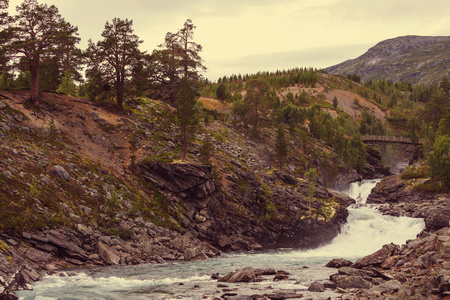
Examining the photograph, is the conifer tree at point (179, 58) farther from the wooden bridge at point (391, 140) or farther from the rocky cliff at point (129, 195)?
the wooden bridge at point (391, 140)

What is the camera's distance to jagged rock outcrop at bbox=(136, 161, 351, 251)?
188 feet

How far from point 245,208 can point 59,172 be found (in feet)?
103

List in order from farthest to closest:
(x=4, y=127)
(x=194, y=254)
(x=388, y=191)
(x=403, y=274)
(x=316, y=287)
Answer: (x=388, y=191) < (x=4, y=127) < (x=194, y=254) < (x=403, y=274) < (x=316, y=287)

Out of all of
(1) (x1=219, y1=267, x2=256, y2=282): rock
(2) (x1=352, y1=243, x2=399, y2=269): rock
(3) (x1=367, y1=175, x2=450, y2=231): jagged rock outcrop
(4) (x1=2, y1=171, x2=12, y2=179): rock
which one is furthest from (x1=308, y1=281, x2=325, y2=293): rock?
(3) (x1=367, y1=175, x2=450, y2=231): jagged rock outcrop

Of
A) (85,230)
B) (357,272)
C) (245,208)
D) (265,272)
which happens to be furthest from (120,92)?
(357,272)

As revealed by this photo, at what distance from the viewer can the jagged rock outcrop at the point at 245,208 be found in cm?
5734

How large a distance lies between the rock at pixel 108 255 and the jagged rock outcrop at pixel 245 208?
15.0 m

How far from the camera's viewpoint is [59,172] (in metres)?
45.5

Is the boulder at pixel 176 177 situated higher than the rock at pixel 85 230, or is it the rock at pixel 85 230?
the boulder at pixel 176 177

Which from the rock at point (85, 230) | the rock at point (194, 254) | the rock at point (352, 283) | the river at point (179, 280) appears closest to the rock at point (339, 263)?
the river at point (179, 280)

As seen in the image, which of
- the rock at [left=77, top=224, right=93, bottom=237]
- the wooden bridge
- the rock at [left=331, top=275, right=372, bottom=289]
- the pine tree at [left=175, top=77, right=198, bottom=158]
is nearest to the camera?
the rock at [left=331, top=275, right=372, bottom=289]

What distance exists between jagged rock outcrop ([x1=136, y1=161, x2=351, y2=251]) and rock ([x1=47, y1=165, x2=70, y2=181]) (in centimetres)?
1287

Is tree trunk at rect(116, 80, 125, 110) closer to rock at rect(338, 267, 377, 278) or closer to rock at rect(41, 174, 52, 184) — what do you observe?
rock at rect(41, 174, 52, 184)

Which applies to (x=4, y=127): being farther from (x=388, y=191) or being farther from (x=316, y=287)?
(x=388, y=191)
